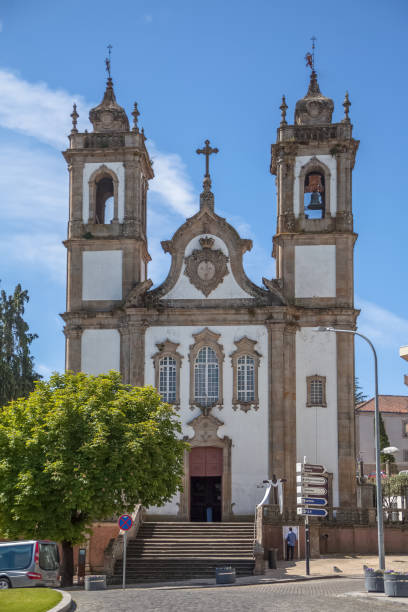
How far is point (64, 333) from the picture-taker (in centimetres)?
4416

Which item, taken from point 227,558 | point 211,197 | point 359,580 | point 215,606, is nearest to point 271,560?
point 227,558

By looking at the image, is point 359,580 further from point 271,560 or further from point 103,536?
point 103,536

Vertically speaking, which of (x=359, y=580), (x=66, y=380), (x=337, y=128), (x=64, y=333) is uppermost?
(x=337, y=128)

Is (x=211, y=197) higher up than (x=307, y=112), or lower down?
lower down

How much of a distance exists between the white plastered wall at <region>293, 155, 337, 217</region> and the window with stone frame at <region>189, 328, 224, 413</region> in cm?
723

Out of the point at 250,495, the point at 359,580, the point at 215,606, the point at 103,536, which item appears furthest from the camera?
the point at 250,495

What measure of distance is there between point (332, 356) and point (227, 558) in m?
11.2

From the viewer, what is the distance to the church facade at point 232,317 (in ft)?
137

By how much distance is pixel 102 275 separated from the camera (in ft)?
147

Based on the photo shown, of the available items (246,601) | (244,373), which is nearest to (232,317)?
(244,373)

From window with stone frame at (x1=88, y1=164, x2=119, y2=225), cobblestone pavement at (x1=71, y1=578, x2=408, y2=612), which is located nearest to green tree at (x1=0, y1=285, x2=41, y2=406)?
window with stone frame at (x1=88, y1=164, x2=119, y2=225)

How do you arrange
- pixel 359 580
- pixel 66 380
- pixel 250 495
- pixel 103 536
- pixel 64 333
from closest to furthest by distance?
pixel 359 580, pixel 66 380, pixel 103 536, pixel 250 495, pixel 64 333

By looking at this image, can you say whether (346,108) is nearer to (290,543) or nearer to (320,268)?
(320,268)

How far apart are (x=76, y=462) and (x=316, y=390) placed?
14306 mm
